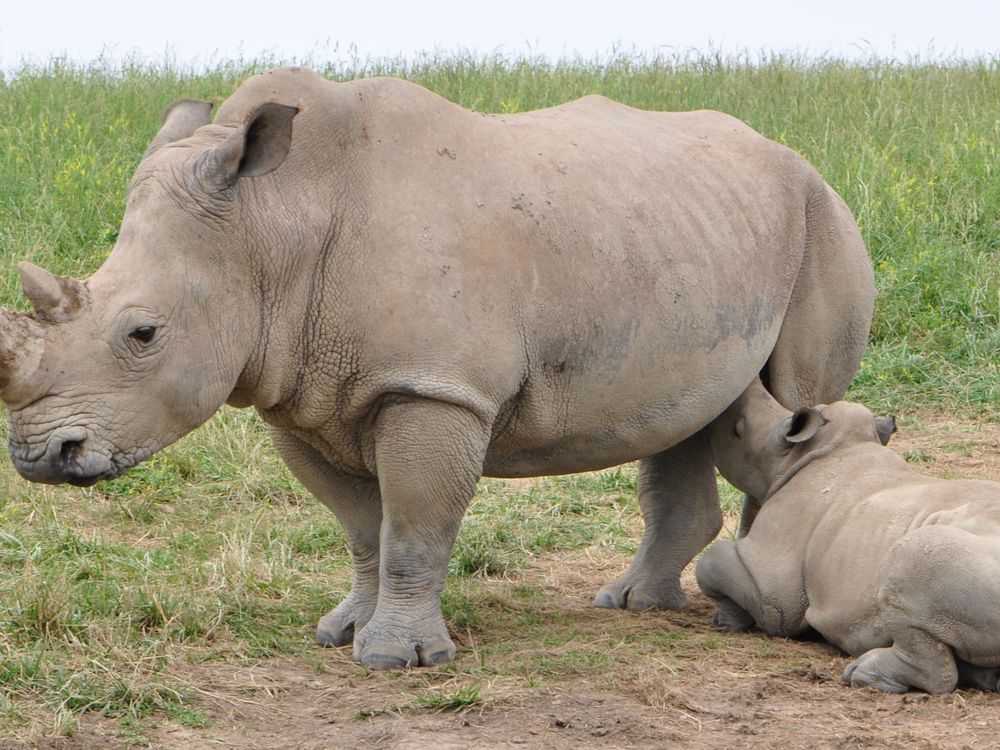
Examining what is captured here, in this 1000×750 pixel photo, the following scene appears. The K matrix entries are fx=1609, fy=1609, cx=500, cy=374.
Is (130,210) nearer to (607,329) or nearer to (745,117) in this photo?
(607,329)

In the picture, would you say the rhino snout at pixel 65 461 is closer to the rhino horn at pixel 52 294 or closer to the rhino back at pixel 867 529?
the rhino horn at pixel 52 294

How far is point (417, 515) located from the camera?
5109 mm

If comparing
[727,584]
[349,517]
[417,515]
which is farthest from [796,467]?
[349,517]

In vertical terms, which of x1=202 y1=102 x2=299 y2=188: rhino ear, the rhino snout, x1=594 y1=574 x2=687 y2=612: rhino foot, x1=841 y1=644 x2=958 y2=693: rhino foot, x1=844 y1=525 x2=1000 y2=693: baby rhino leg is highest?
x1=202 y1=102 x2=299 y2=188: rhino ear

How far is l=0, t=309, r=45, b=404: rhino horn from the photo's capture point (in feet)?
14.8

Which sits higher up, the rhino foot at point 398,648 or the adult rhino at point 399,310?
the adult rhino at point 399,310

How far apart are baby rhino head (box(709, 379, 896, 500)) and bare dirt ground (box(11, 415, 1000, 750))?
68 centimetres

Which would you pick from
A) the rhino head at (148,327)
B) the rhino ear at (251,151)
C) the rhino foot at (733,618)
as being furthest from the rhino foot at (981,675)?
the rhino ear at (251,151)

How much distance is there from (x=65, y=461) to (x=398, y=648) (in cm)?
126

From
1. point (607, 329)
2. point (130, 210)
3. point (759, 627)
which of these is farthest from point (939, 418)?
point (130, 210)

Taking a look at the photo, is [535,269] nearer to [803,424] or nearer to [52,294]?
[803,424]

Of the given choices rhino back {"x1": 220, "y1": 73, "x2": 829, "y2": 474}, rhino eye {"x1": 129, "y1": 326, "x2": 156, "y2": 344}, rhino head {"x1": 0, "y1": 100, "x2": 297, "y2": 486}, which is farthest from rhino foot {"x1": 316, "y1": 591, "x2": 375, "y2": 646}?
rhino eye {"x1": 129, "y1": 326, "x2": 156, "y2": 344}

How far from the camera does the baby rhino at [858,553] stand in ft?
15.5

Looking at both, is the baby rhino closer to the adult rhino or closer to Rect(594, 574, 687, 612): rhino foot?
the adult rhino
